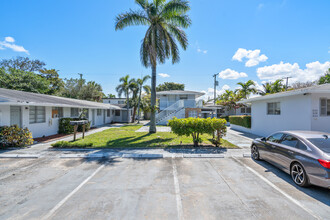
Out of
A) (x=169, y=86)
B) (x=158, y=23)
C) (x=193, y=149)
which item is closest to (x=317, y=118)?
(x=193, y=149)

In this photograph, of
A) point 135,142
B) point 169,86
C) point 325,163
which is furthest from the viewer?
point 169,86

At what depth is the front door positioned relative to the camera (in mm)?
9344

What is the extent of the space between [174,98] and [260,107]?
1354 cm

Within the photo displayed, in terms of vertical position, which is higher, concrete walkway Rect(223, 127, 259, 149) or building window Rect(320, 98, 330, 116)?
building window Rect(320, 98, 330, 116)

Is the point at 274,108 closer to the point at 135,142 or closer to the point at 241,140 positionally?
the point at 241,140

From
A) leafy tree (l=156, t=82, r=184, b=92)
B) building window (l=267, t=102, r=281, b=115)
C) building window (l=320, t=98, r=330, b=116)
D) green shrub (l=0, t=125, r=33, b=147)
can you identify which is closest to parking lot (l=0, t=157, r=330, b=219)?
green shrub (l=0, t=125, r=33, b=147)

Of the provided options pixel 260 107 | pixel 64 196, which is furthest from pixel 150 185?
pixel 260 107

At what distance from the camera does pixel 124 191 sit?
409 cm

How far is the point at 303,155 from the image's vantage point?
429 cm

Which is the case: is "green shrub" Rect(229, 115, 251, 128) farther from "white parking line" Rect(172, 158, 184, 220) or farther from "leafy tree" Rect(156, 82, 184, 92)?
"leafy tree" Rect(156, 82, 184, 92)

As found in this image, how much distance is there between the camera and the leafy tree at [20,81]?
66.6 ft

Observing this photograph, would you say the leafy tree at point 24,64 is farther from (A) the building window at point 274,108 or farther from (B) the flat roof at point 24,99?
(A) the building window at point 274,108

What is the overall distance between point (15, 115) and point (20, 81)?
16304mm

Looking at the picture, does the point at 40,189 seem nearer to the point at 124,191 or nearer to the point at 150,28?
the point at 124,191
